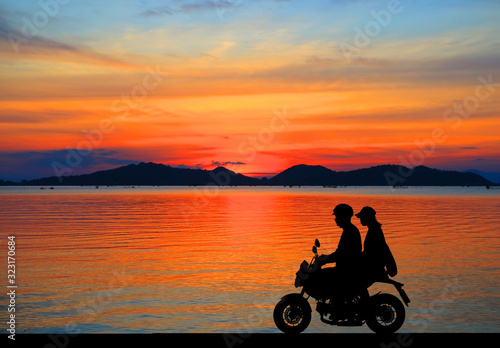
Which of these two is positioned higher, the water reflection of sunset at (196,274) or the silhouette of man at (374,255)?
the silhouette of man at (374,255)

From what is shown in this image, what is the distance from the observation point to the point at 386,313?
35.2 feet

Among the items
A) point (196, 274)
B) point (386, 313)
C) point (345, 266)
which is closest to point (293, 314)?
point (345, 266)

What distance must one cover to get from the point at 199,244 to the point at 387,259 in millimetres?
24370

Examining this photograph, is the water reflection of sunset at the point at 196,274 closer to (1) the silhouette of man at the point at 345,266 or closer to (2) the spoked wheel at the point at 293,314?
(2) the spoked wheel at the point at 293,314

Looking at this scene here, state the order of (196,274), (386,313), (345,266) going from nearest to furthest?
(345,266) → (386,313) → (196,274)

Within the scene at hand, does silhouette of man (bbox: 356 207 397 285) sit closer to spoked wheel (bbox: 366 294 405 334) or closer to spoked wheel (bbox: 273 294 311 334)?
spoked wheel (bbox: 366 294 405 334)

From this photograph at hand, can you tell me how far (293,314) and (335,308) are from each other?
0.81 meters

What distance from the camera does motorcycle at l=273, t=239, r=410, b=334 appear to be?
10555mm

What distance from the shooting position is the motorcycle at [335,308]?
10.6 m

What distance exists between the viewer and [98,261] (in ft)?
88.2

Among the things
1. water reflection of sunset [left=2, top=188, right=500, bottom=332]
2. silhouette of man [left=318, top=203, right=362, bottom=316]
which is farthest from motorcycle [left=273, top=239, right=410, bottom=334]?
water reflection of sunset [left=2, top=188, right=500, bottom=332]

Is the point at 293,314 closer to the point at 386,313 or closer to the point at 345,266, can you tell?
the point at 345,266

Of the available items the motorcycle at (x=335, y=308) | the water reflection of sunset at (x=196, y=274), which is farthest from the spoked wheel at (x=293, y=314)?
the water reflection of sunset at (x=196, y=274)

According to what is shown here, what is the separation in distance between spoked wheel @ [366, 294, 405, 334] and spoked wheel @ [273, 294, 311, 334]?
4.06ft
